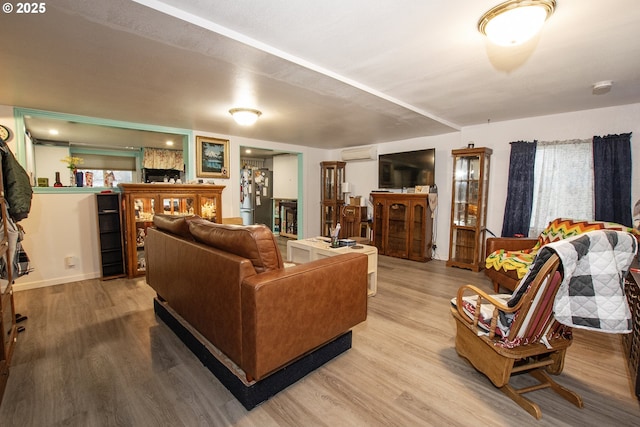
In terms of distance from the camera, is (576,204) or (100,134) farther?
(100,134)

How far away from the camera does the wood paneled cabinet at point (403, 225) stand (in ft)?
15.9

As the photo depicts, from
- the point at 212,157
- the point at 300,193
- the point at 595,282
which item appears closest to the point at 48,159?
the point at 212,157

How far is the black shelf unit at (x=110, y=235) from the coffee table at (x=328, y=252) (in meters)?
2.36

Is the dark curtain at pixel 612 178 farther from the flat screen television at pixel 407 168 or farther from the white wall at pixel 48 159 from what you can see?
the white wall at pixel 48 159

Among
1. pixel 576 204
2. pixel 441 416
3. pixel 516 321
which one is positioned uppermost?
pixel 576 204

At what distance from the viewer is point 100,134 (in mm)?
5262

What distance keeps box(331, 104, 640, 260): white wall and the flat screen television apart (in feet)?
0.69

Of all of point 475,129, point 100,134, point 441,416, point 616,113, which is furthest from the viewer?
point 100,134

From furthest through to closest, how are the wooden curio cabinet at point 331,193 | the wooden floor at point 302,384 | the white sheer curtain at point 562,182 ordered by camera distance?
1. the wooden curio cabinet at point 331,193
2. the white sheer curtain at point 562,182
3. the wooden floor at point 302,384

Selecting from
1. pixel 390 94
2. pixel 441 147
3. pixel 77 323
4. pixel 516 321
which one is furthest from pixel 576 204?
pixel 77 323

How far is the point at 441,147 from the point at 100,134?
6195mm

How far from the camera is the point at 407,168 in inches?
206

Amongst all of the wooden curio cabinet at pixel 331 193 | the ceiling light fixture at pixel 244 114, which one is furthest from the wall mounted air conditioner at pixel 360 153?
the ceiling light fixture at pixel 244 114

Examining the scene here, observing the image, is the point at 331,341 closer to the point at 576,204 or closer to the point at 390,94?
the point at 390,94
